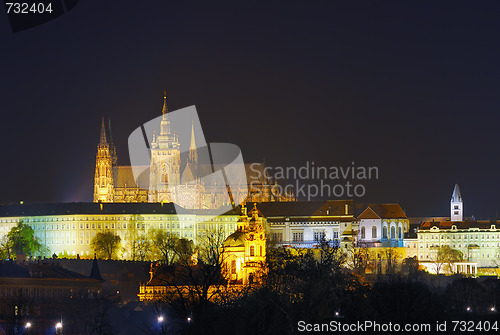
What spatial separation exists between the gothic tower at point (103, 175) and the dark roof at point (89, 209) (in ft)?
74.9

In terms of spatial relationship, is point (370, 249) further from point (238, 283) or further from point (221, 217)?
point (238, 283)

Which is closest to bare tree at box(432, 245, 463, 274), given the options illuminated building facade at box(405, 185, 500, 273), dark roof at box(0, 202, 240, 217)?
illuminated building facade at box(405, 185, 500, 273)

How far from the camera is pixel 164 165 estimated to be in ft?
604

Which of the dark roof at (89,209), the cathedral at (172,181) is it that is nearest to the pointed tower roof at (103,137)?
the cathedral at (172,181)

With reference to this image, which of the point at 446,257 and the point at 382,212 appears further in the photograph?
the point at 382,212

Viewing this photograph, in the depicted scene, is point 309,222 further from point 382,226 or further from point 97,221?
point 97,221

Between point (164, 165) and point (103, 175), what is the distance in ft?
25.2

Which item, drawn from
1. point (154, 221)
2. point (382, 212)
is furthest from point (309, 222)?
point (154, 221)

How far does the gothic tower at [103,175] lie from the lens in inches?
7141

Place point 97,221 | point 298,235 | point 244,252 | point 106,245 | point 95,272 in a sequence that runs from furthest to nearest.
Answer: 1. point 97,221
2. point 298,235
3. point 106,245
4. point 95,272
5. point 244,252

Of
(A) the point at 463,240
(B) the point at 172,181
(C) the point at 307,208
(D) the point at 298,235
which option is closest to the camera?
(D) the point at 298,235

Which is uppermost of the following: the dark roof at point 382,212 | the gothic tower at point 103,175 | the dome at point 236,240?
the gothic tower at point 103,175

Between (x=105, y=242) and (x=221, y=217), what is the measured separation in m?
18.6

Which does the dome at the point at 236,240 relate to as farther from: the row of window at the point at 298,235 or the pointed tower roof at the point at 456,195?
the pointed tower roof at the point at 456,195
